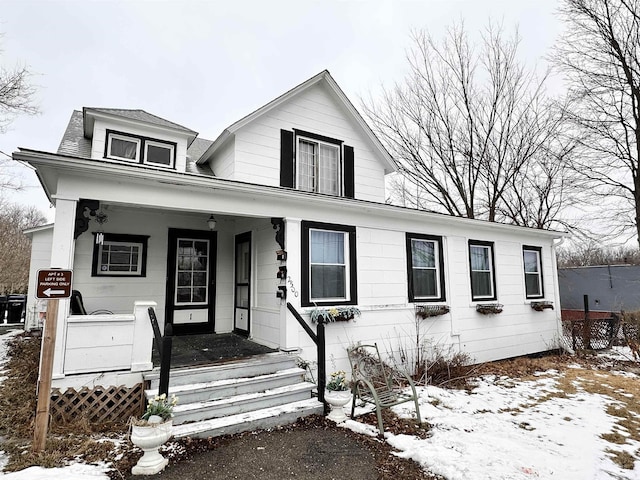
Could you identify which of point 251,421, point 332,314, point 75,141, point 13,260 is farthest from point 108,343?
point 13,260

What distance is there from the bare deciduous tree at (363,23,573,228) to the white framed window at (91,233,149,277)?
33.3 ft

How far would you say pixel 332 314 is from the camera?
5.92 metres

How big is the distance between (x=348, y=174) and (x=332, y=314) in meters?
3.78

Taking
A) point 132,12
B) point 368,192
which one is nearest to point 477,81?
point 368,192

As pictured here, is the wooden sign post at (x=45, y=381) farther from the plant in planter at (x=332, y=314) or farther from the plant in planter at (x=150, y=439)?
the plant in planter at (x=332, y=314)

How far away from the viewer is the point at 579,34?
11.8 meters

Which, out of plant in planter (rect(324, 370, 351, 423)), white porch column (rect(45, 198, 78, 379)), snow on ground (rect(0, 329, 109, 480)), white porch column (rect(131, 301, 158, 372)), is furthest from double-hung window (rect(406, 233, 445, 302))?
white porch column (rect(45, 198, 78, 379))

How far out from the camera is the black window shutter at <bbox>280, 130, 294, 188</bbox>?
753 cm

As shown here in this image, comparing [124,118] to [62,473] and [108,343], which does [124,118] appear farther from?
[62,473]

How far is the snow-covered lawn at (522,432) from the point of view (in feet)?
10.8

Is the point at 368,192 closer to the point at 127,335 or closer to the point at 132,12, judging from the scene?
the point at 127,335

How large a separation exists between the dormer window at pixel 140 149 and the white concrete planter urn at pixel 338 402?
225 inches

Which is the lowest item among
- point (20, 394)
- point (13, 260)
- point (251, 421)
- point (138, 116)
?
point (251, 421)

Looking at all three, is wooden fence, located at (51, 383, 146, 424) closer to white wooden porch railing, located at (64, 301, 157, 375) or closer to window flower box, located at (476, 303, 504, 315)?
white wooden porch railing, located at (64, 301, 157, 375)
